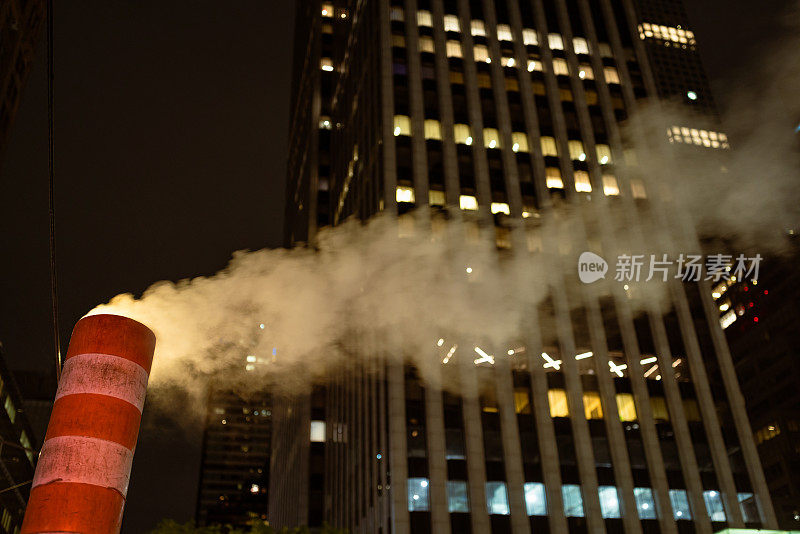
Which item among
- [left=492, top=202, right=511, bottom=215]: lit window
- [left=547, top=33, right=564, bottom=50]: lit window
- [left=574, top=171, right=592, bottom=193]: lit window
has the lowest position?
[left=492, top=202, right=511, bottom=215]: lit window

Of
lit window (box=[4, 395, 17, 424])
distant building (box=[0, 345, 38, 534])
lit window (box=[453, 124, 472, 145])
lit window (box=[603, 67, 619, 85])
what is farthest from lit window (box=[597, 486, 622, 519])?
lit window (box=[4, 395, 17, 424])

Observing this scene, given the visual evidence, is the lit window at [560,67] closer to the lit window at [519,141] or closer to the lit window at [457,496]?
the lit window at [519,141]

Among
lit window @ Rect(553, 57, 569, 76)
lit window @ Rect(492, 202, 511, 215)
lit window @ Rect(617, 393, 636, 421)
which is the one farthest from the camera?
lit window @ Rect(553, 57, 569, 76)

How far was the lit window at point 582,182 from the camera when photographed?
51.5 metres

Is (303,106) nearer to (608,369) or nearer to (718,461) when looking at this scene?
(608,369)

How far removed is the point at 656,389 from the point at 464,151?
21564 mm

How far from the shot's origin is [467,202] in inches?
1911

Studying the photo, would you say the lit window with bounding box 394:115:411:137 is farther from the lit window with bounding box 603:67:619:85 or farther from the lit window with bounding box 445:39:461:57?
the lit window with bounding box 603:67:619:85

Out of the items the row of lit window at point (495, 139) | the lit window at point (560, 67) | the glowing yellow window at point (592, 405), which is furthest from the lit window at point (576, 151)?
the glowing yellow window at point (592, 405)

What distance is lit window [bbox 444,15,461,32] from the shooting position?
186 feet

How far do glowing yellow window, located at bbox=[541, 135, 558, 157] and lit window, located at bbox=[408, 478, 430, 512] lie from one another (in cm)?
2690

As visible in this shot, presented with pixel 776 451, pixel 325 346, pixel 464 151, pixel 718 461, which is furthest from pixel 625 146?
pixel 776 451

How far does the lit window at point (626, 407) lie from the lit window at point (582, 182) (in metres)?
15.9

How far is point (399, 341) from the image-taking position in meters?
43.2
